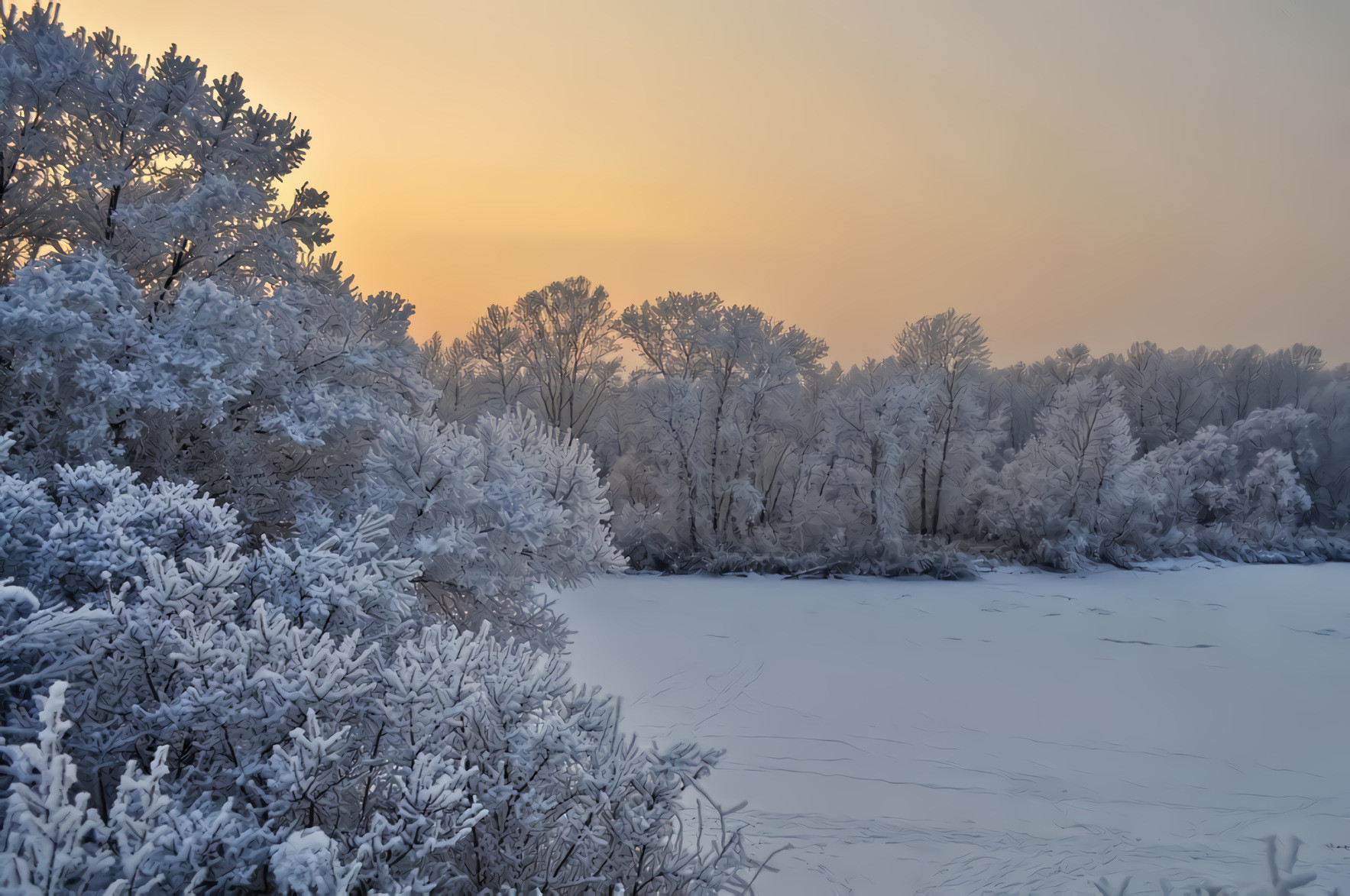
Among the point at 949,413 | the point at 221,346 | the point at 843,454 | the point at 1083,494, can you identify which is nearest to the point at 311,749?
the point at 221,346

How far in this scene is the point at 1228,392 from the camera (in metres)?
37.9

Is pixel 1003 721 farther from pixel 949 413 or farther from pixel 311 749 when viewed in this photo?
pixel 949 413

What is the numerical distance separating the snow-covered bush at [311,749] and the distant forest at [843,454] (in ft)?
57.8

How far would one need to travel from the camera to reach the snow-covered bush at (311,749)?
2.48m

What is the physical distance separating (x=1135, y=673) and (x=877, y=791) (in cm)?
685

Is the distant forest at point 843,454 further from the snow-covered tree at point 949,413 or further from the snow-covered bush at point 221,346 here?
the snow-covered bush at point 221,346

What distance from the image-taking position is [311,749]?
252cm

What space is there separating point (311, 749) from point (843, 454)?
2146cm

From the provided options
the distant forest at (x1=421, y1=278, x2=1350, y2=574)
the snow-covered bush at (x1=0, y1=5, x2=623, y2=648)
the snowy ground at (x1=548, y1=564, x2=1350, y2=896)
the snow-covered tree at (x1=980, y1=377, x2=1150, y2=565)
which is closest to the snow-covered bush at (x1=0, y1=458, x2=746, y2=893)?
the snow-covered bush at (x1=0, y1=5, x2=623, y2=648)

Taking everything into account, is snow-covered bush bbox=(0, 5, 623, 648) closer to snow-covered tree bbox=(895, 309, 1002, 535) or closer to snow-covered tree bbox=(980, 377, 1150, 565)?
snow-covered tree bbox=(980, 377, 1150, 565)

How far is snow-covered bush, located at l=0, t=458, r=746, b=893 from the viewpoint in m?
2.48

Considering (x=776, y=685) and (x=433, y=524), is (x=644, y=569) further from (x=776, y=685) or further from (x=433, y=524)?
(x=433, y=524)

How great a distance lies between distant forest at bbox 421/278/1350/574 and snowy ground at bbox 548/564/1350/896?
3908 mm

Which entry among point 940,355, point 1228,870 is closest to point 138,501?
point 1228,870
